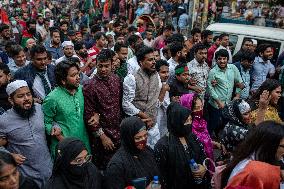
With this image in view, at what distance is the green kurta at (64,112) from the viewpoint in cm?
396

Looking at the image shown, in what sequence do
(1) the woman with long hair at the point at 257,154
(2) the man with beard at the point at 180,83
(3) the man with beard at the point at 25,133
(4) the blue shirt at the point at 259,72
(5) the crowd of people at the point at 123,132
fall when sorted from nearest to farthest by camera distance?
(1) the woman with long hair at the point at 257,154
(5) the crowd of people at the point at 123,132
(3) the man with beard at the point at 25,133
(2) the man with beard at the point at 180,83
(4) the blue shirt at the point at 259,72

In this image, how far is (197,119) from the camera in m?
4.42

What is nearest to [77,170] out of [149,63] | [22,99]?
[22,99]

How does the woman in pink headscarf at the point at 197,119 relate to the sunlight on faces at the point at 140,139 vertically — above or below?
below

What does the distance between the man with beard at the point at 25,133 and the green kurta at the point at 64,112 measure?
0.39 ft

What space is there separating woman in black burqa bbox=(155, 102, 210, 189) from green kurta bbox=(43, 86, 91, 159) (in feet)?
3.04

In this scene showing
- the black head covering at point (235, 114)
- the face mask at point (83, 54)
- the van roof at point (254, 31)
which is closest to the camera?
the black head covering at point (235, 114)

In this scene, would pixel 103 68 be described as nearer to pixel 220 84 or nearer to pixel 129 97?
pixel 129 97

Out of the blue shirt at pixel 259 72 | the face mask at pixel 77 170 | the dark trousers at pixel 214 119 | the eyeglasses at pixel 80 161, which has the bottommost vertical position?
the dark trousers at pixel 214 119

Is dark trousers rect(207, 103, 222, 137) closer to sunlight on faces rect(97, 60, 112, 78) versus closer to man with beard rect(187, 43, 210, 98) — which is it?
man with beard rect(187, 43, 210, 98)

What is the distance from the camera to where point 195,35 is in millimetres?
8688

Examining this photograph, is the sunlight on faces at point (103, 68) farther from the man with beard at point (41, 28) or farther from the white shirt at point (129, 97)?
the man with beard at point (41, 28)

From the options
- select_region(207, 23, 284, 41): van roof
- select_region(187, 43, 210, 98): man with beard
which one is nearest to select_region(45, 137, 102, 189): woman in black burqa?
select_region(187, 43, 210, 98): man with beard

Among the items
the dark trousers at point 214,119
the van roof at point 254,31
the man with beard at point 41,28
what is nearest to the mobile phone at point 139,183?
the dark trousers at point 214,119
